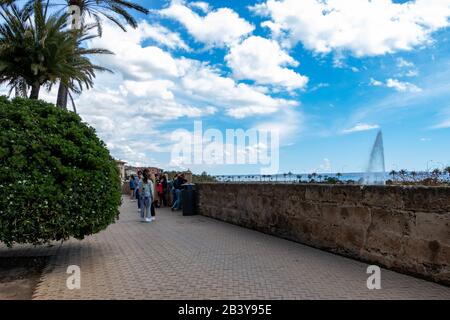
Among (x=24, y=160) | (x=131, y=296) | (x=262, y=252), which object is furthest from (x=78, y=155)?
(x=262, y=252)

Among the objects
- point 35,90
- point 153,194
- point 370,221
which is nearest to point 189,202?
point 153,194

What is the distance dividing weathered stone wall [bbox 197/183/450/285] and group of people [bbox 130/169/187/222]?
4138mm

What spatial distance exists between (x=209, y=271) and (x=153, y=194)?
774 cm

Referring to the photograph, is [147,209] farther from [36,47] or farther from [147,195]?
[36,47]

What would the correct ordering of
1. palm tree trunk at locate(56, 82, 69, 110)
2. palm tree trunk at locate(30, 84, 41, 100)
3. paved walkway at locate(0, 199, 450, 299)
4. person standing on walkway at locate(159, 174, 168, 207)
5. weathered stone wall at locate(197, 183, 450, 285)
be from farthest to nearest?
1. palm tree trunk at locate(56, 82, 69, 110)
2. person standing on walkway at locate(159, 174, 168, 207)
3. palm tree trunk at locate(30, 84, 41, 100)
4. weathered stone wall at locate(197, 183, 450, 285)
5. paved walkway at locate(0, 199, 450, 299)

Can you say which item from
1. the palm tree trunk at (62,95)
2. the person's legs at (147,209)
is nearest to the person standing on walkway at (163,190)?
the person's legs at (147,209)

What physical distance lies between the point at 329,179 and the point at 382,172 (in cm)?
106

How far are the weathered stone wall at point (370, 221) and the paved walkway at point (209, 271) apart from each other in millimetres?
226

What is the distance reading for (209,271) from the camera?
18.0 feet

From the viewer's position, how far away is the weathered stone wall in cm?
484

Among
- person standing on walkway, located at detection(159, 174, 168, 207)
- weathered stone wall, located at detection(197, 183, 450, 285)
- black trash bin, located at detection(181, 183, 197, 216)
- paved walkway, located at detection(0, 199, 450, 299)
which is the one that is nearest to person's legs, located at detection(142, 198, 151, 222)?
black trash bin, located at detection(181, 183, 197, 216)

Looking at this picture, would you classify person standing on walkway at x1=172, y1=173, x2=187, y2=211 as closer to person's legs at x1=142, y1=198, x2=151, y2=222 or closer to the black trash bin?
the black trash bin

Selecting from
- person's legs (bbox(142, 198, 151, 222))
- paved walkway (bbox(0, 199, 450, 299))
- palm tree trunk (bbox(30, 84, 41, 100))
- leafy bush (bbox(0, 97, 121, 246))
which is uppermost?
palm tree trunk (bbox(30, 84, 41, 100))
